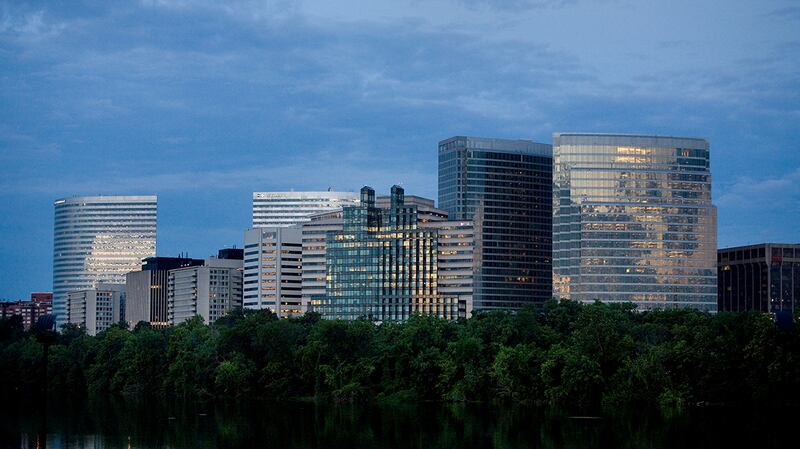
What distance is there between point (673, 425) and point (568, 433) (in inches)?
518

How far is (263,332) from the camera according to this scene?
583ft

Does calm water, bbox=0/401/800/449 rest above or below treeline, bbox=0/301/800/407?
below

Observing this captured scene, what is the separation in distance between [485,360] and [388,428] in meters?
42.6

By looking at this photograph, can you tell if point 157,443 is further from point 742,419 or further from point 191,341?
point 191,341

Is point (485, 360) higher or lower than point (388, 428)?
higher

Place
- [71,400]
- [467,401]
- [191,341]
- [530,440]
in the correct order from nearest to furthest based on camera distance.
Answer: [530,440] → [467,401] → [71,400] → [191,341]

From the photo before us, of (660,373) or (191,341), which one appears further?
(191,341)

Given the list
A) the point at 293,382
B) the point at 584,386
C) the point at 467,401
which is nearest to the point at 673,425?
the point at 584,386

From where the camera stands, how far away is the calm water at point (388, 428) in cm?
10519

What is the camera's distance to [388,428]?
121500mm

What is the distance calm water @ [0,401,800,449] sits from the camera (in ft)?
345

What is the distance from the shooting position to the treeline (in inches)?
5620

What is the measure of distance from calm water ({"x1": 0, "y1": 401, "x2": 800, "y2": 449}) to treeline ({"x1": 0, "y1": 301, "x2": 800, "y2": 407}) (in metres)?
7.15

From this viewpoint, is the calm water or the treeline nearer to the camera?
the calm water
